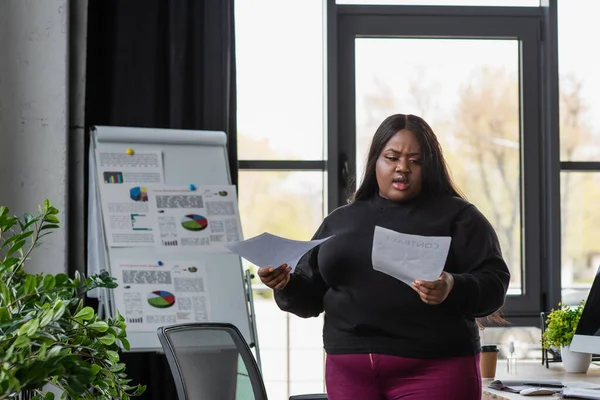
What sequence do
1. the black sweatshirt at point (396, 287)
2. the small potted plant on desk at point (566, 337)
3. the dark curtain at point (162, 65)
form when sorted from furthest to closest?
the dark curtain at point (162, 65) → the small potted plant on desk at point (566, 337) → the black sweatshirt at point (396, 287)

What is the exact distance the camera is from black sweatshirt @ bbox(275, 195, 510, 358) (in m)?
2.06

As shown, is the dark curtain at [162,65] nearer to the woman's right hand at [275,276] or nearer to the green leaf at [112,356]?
the woman's right hand at [275,276]

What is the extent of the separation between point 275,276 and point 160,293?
1614 millimetres

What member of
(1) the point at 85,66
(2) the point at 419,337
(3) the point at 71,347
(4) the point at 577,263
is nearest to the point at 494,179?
(4) the point at 577,263

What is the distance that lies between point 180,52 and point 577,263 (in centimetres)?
224

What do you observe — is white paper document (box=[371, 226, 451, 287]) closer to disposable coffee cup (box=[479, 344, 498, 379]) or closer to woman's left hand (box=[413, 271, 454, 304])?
woman's left hand (box=[413, 271, 454, 304])

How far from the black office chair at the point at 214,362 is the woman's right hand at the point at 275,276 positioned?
641 millimetres

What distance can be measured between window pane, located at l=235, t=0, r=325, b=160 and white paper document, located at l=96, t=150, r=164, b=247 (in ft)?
2.21

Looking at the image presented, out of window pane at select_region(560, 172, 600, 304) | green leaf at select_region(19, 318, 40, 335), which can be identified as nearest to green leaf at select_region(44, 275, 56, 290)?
green leaf at select_region(19, 318, 40, 335)

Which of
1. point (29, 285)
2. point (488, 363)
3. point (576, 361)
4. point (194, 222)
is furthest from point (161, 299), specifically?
point (29, 285)

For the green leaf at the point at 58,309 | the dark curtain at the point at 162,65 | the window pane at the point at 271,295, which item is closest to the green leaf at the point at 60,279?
the green leaf at the point at 58,309

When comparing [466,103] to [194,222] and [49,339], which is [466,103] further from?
[49,339]

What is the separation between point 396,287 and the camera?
2.09 metres

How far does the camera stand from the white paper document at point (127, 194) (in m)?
3.64
